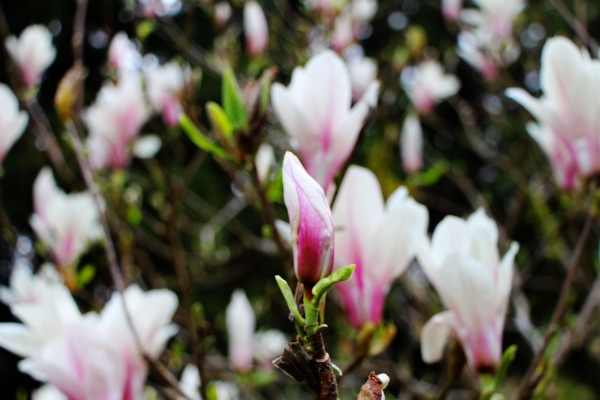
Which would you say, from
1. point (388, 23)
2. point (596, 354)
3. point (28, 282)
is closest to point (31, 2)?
point (388, 23)

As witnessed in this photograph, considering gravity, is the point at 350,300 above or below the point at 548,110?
below

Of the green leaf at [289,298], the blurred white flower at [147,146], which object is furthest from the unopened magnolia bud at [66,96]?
the green leaf at [289,298]

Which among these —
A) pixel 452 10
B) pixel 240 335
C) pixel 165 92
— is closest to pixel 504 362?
pixel 240 335

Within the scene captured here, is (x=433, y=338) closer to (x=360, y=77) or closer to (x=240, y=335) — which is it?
(x=240, y=335)

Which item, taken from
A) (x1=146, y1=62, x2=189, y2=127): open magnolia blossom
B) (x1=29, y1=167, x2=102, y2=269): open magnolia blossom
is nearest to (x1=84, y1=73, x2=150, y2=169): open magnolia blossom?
(x1=29, y1=167, x2=102, y2=269): open magnolia blossom

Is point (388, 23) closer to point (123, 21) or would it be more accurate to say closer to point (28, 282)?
point (123, 21)

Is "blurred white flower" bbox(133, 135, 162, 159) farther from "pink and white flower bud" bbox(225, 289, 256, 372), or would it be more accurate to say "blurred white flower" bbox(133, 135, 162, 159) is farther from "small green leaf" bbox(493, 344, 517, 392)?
"small green leaf" bbox(493, 344, 517, 392)

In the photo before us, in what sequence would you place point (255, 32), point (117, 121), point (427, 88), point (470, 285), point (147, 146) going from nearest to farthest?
point (470, 285), point (117, 121), point (147, 146), point (255, 32), point (427, 88)
